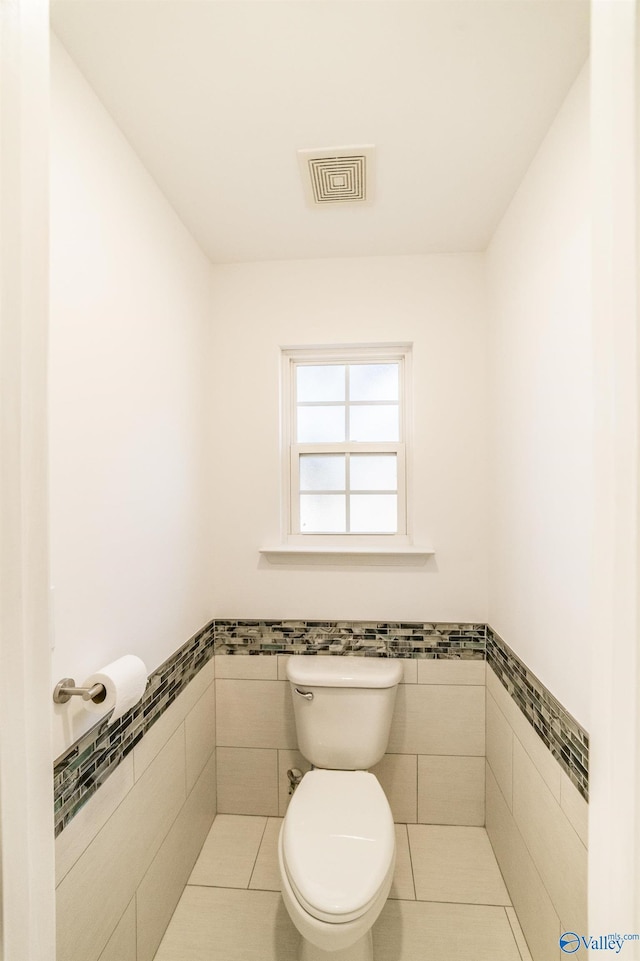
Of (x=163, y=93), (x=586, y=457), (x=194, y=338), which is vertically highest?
(x=163, y=93)

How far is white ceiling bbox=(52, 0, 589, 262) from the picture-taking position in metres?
0.99

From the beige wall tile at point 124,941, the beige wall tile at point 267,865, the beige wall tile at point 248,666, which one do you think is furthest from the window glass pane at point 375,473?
the beige wall tile at point 124,941

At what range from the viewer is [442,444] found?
6.51 ft

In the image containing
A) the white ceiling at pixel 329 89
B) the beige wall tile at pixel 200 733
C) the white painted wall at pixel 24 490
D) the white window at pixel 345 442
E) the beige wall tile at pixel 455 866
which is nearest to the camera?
the white painted wall at pixel 24 490

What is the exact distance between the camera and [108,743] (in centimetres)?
118

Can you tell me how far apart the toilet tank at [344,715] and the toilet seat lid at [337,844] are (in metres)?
0.13

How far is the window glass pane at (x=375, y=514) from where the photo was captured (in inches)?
82.9

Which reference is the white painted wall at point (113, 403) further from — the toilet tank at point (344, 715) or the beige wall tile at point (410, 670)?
the beige wall tile at point (410, 670)

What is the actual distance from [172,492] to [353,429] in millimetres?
872

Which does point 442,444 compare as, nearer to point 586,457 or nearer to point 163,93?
point 586,457

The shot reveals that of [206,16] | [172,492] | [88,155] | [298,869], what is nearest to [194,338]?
[172,492]

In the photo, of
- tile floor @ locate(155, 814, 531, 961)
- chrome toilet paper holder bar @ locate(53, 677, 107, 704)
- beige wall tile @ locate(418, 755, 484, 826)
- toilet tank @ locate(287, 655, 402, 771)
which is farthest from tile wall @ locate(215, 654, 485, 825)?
chrome toilet paper holder bar @ locate(53, 677, 107, 704)
